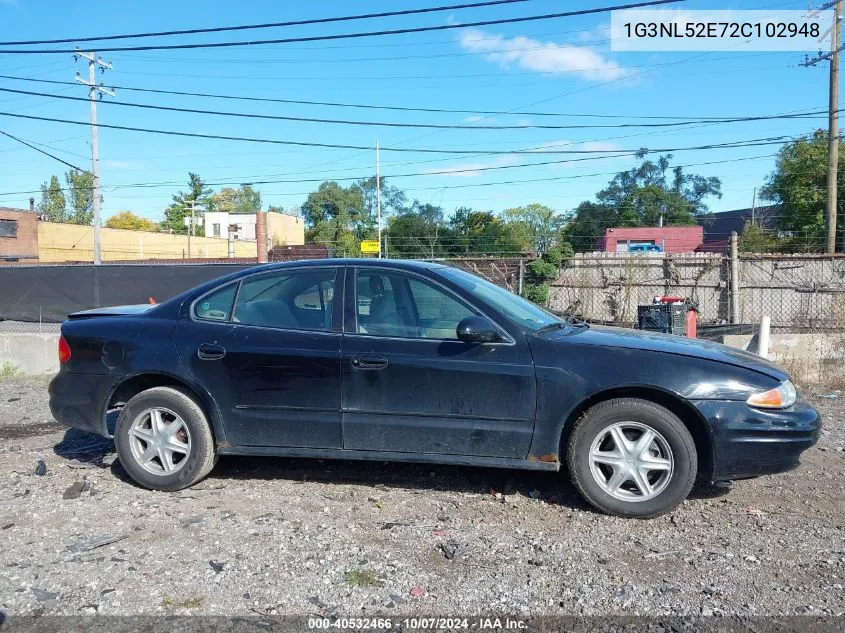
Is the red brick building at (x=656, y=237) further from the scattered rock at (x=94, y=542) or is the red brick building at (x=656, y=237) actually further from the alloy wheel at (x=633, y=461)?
the scattered rock at (x=94, y=542)

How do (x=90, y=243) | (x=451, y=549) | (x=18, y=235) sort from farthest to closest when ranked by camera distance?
(x=90, y=243) → (x=18, y=235) → (x=451, y=549)

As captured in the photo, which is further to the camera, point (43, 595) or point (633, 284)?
point (633, 284)

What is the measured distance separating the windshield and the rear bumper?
253 centimetres

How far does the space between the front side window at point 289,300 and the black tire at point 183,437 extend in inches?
26.6

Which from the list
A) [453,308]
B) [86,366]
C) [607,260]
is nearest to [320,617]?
[453,308]

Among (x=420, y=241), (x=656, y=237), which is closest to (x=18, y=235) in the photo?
(x=420, y=241)

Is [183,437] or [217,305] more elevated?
[217,305]

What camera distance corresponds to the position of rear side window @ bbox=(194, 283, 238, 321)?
4953mm

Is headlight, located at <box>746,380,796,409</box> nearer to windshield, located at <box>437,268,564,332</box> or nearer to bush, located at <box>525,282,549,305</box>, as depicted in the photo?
windshield, located at <box>437,268,564,332</box>

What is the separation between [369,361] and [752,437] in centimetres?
231

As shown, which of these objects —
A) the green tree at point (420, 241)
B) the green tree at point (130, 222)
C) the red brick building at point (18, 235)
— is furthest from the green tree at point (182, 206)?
the green tree at point (420, 241)

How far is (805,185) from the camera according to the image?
32.6 m

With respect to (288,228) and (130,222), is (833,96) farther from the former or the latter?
(130,222)

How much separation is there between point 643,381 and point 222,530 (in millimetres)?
2614
